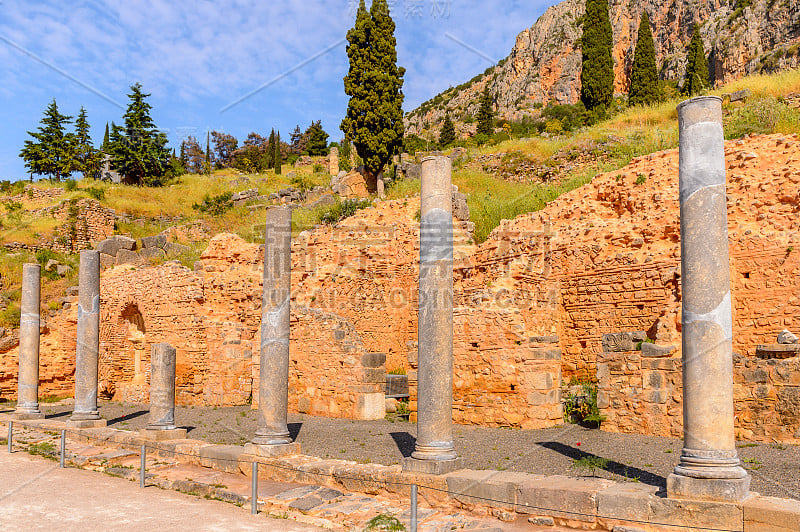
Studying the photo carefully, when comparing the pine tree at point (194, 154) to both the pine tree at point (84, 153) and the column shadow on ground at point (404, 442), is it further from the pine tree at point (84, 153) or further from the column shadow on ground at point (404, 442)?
the column shadow on ground at point (404, 442)

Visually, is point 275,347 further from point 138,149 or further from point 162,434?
point 138,149

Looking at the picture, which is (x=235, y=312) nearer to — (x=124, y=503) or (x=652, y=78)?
(x=124, y=503)

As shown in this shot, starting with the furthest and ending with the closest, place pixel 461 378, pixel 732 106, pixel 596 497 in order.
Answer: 1. pixel 732 106
2. pixel 461 378
3. pixel 596 497

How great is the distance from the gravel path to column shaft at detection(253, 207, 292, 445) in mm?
1017

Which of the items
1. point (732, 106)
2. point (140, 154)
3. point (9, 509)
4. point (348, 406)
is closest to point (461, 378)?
point (348, 406)

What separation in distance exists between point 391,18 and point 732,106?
1781cm

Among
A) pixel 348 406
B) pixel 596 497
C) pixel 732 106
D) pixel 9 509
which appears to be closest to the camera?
pixel 596 497

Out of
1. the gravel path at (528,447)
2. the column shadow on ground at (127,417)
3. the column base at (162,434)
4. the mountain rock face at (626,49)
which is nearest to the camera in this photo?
the gravel path at (528,447)

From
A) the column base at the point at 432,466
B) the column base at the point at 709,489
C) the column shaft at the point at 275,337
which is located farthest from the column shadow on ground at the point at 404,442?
the column base at the point at 709,489

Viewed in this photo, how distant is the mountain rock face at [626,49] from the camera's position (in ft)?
163

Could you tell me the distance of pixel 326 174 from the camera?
4888cm

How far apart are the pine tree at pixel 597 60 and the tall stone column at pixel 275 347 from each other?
29760 mm

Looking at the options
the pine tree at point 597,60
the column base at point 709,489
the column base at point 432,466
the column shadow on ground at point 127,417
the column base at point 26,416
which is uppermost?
the pine tree at point 597,60

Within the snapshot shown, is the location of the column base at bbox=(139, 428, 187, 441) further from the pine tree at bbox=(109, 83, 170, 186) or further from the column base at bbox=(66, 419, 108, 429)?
the pine tree at bbox=(109, 83, 170, 186)
